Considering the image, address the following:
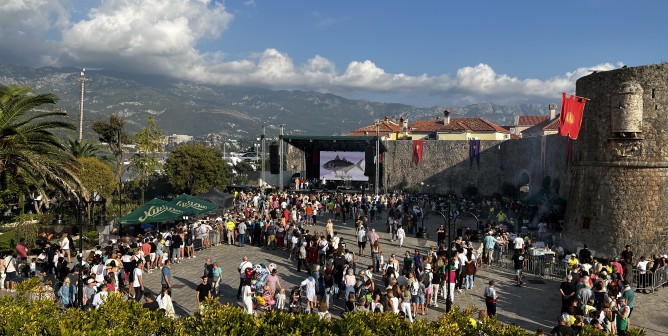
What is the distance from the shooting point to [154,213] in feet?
58.4

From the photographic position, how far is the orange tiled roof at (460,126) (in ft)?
200

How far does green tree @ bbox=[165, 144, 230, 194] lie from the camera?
37406 millimetres

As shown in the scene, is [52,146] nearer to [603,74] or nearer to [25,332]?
[25,332]

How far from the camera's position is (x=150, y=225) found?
20.8m

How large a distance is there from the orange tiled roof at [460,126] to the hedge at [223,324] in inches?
2227

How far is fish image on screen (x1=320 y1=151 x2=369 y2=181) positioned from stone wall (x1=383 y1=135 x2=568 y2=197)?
2484 millimetres

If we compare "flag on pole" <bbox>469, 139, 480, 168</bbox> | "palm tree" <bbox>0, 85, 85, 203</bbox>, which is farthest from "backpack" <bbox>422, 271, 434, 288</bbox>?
"flag on pole" <bbox>469, 139, 480, 168</bbox>

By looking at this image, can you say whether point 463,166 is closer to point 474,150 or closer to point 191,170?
point 474,150

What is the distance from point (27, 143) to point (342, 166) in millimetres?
30099

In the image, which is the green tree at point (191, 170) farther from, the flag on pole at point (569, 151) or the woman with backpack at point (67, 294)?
the woman with backpack at point (67, 294)

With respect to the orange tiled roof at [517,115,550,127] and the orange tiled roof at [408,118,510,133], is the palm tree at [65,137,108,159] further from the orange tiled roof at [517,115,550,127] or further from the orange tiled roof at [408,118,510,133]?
the orange tiled roof at [517,115,550,127]

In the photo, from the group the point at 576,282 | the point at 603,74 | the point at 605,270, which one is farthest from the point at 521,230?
the point at 576,282

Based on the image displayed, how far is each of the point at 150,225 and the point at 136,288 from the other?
30.7ft

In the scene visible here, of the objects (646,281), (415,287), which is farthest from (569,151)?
(415,287)
